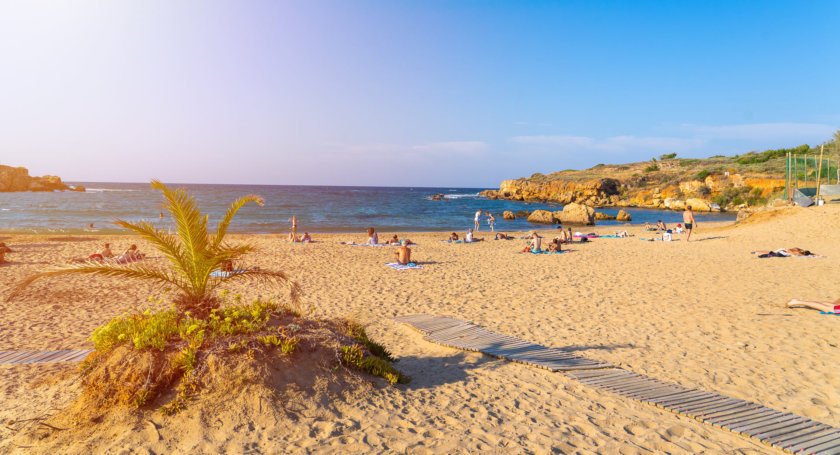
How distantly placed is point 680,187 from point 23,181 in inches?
4245

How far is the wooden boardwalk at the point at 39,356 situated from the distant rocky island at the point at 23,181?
94.3 m

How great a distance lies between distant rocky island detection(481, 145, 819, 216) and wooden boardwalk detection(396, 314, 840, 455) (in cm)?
4812

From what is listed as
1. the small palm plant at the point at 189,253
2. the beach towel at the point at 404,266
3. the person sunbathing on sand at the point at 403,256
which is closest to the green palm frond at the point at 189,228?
the small palm plant at the point at 189,253

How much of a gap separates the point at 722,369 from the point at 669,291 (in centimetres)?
559

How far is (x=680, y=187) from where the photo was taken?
199ft

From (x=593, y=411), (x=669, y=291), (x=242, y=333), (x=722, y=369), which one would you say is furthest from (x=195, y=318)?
(x=669, y=291)

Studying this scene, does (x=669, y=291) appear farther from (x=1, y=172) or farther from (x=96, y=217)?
(x=1, y=172)

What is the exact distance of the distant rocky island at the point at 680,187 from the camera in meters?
51.0

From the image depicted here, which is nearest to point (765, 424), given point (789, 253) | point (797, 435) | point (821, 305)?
point (797, 435)

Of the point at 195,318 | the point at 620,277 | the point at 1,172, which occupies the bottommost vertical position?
the point at 620,277

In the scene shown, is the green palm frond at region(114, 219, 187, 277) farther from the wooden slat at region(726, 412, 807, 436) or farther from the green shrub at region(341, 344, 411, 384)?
the wooden slat at region(726, 412, 807, 436)

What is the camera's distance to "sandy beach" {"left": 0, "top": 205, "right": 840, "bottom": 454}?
14.0 ft

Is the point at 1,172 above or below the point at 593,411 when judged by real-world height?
above

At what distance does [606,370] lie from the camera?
6262mm
